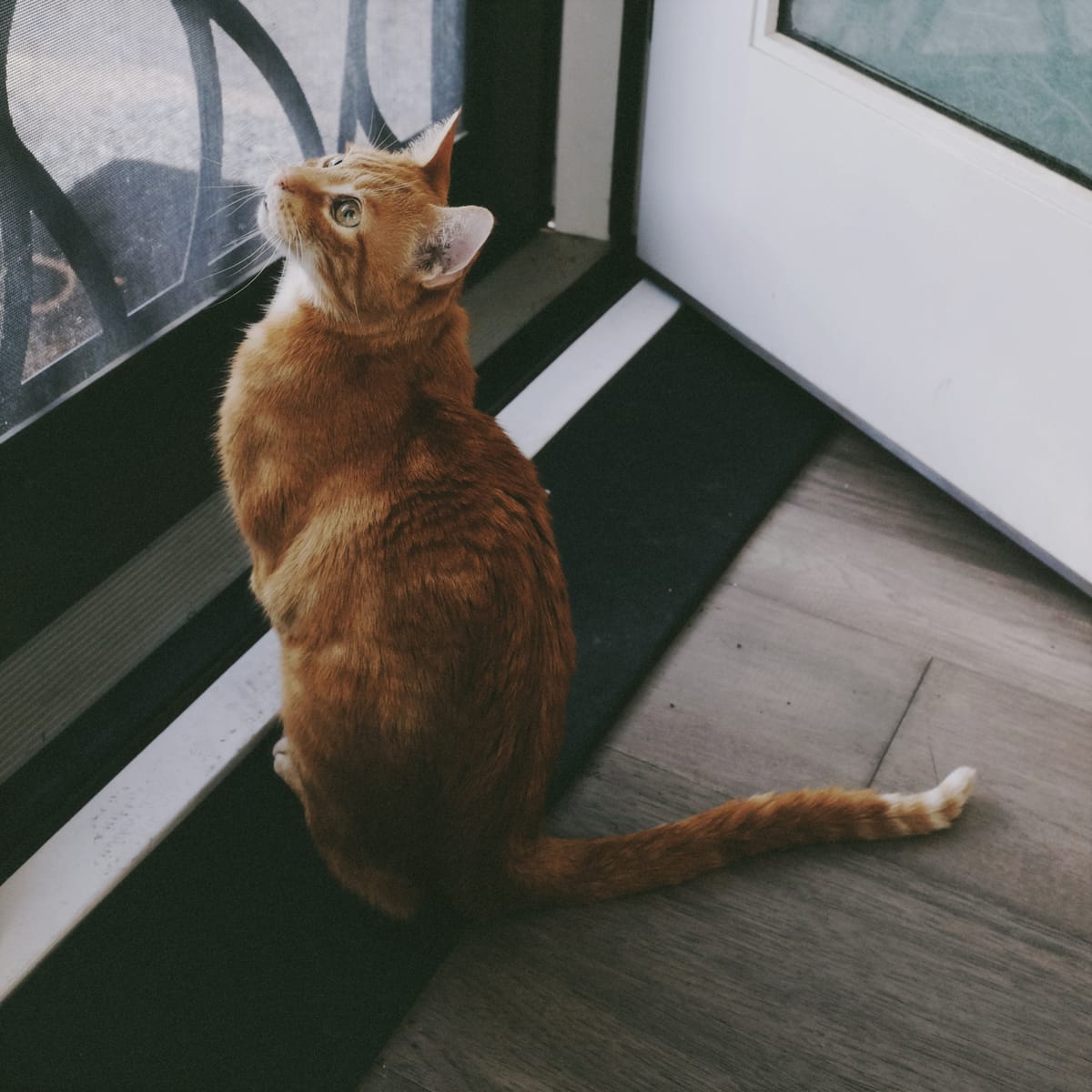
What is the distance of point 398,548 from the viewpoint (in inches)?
40.1

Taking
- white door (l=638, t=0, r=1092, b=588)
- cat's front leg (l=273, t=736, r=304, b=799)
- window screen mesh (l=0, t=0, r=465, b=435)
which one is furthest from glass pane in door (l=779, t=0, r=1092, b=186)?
cat's front leg (l=273, t=736, r=304, b=799)

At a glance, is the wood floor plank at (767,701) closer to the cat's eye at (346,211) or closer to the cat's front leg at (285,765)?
the cat's front leg at (285,765)

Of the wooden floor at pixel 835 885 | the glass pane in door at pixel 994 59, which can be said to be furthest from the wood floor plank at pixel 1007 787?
the glass pane in door at pixel 994 59

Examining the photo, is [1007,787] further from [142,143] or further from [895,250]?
[142,143]

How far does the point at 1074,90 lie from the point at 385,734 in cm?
104

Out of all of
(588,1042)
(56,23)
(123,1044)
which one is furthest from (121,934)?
(56,23)

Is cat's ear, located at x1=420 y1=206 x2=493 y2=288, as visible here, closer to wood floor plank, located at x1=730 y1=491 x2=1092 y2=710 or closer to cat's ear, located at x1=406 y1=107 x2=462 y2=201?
cat's ear, located at x1=406 y1=107 x2=462 y2=201

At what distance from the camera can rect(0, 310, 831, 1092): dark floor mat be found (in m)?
1.08

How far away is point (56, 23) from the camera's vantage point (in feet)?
3.65

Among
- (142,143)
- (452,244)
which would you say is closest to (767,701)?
(452,244)

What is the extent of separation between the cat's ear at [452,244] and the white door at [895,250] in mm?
713

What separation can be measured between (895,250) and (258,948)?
1.13m

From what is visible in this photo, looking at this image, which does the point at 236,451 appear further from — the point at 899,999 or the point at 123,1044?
the point at 899,999

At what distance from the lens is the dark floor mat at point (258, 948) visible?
1.08m
